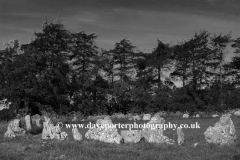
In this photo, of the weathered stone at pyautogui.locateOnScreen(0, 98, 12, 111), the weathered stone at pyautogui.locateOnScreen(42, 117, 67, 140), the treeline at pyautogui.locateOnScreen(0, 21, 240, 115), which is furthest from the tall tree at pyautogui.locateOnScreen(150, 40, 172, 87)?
the weathered stone at pyautogui.locateOnScreen(42, 117, 67, 140)

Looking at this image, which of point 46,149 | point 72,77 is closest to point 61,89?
point 72,77

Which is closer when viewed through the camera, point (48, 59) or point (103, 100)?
point (48, 59)

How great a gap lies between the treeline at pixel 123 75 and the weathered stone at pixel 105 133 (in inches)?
839

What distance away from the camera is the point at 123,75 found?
44.2 meters

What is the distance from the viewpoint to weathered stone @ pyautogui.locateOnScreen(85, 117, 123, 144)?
13895 mm

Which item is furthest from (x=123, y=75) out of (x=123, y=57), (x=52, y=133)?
(x=52, y=133)

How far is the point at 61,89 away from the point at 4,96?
7629mm

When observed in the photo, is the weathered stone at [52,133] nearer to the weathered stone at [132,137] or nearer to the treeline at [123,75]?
the weathered stone at [132,137]

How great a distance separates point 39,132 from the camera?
1961 cm

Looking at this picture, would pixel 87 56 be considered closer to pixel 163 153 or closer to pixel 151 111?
pixel 151 111

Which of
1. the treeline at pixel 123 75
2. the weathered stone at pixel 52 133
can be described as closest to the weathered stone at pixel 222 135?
the weathered stone at pixel 52 133

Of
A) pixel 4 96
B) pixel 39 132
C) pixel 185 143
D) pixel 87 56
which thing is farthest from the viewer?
pixel 87 56

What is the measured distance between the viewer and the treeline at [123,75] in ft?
123

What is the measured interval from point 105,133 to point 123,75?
3017 cm
